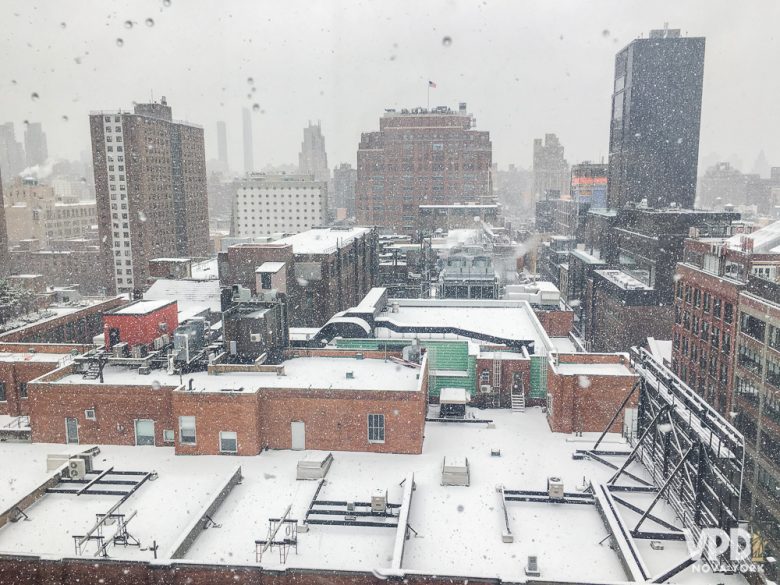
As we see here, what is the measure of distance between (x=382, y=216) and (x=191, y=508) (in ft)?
325

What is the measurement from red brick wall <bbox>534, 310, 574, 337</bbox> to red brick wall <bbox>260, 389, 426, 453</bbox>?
2252 cm

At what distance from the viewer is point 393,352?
28.4 m

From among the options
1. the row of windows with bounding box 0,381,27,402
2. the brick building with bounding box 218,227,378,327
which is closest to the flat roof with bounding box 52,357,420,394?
the row of windows with bounding box 0,381,27,402

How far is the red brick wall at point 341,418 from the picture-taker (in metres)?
23.1

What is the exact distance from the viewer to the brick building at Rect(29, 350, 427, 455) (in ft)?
74.9

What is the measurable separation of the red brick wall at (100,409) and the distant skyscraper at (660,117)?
218 ft

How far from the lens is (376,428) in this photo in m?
23.3

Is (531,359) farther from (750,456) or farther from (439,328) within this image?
(750,456)

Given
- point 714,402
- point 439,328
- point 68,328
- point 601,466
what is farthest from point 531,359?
point 68,328

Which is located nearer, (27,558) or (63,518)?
(27,558)

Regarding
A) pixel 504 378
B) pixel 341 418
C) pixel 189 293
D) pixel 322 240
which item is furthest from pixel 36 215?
pixel 341 418

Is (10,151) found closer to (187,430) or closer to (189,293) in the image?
(189,293)

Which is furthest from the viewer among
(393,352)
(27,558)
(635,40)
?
(635,40)

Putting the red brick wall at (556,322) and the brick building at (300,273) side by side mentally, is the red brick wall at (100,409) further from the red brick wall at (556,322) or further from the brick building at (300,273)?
the red brick wall at (556,322)
